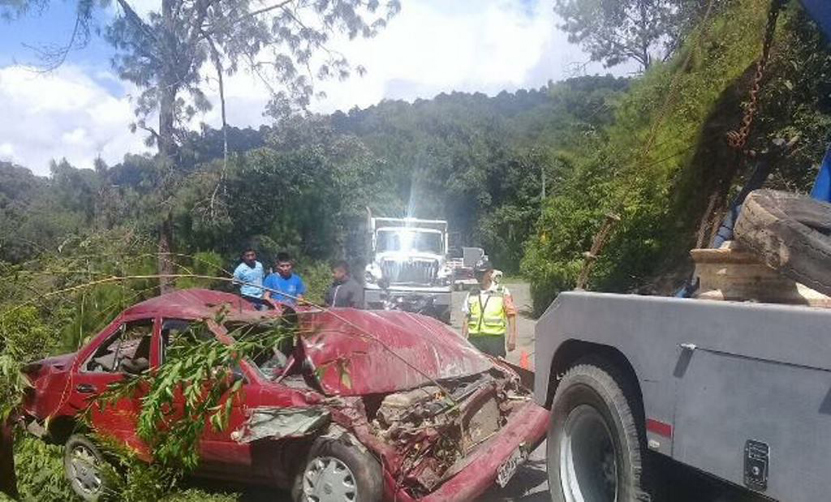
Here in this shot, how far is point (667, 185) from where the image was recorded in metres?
13.2

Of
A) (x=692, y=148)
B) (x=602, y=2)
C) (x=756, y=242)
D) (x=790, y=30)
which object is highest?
(x=602, y=2)

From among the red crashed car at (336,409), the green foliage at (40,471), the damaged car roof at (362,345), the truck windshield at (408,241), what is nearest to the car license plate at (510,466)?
the red crashed car at (336,409)

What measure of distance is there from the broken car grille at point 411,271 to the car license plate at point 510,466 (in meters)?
13.8

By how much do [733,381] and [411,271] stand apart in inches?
656

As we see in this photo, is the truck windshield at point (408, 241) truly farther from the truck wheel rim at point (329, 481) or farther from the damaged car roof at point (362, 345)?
the truck wheel rim at point (329, 481)

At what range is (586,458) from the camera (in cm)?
397

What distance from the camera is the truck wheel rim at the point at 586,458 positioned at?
3775 millimetres

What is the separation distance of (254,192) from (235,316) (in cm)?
1615

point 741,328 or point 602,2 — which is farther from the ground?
point 602,2

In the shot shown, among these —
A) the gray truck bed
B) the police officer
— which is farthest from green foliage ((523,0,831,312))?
the gray truck bed

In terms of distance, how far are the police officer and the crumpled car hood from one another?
6.36 ft

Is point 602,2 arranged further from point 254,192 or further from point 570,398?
point 570,398

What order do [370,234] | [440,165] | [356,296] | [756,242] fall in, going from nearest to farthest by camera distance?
[756,242] < [356,296] < [370,234] < [440,165]

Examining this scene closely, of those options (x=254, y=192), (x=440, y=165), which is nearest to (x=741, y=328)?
(x=254, y=192)
